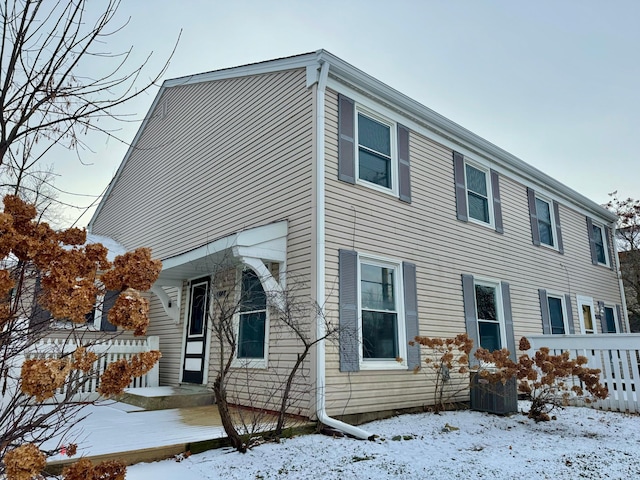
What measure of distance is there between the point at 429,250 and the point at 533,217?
441cm

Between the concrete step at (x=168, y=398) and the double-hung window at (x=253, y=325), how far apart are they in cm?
94

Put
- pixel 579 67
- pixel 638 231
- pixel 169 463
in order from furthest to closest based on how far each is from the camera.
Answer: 1. pixel 638 231
2. pixel 579 67
3. pixel 169 463

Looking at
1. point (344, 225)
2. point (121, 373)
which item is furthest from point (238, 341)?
point (121, 373)

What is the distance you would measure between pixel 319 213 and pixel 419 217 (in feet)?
8.02


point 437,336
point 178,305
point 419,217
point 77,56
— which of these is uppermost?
point 419,217

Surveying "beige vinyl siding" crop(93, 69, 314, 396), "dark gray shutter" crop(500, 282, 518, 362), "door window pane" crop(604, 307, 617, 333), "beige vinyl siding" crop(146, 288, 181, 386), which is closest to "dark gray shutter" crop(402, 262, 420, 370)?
"beige vinyl siding" crop(93, 69, 314, 396)

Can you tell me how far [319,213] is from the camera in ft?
21.1

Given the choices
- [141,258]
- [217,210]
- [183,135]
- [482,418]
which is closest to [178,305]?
[217,210]

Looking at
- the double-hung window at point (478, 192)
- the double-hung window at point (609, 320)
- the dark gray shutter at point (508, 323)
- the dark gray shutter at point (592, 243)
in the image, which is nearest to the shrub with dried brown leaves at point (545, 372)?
the dark gray shutter at point (508, 323)

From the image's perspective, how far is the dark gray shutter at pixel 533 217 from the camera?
36.0 feet

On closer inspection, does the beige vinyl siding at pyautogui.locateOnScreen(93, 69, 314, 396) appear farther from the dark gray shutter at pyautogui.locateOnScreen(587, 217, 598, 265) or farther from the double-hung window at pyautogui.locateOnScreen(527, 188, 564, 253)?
the dark gray shutter at pyautogui.locateOnScreen(587, 217, 598, 265)

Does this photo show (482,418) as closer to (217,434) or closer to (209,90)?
(217,434)

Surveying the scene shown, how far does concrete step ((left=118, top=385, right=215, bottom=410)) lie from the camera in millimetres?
7195

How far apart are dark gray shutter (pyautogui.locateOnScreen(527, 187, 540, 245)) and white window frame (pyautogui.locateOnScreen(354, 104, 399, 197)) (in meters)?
4.87
